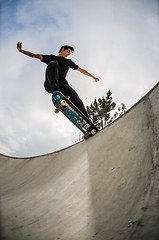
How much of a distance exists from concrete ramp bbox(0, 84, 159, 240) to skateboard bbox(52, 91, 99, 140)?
107 cm

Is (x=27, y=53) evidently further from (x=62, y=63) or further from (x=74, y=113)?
(x=74, y=113)

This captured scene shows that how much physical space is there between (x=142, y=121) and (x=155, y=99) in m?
0.35

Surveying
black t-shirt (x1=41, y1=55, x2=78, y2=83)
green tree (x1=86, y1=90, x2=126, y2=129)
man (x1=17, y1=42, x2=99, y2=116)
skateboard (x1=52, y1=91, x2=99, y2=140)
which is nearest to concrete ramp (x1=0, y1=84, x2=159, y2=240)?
skateboard (x1=52, y1=91, x2=99, y2=140)

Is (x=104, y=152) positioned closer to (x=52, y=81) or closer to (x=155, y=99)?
(x=155, y=99)

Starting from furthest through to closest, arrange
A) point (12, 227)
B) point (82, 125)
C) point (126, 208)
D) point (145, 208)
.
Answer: point (82, 125)
point (12, 227)
point (126, 208)
point (145, 208)

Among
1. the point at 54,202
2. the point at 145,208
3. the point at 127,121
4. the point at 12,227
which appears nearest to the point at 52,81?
the point at 127,121

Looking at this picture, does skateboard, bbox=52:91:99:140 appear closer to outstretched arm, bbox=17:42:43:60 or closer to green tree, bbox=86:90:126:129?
outstretched arm, bbox=17:42:43:60

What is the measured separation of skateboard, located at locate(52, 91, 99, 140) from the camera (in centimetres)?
290

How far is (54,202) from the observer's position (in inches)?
57.0

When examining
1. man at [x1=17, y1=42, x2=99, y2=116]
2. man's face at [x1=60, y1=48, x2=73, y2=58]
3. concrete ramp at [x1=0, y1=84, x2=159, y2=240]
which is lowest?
concrete ramp at [x1=0, y1=84, x2=159, y2=240]

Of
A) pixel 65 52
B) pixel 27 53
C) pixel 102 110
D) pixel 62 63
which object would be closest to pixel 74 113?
pixel 62 63

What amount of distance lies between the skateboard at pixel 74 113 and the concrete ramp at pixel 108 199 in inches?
41.9

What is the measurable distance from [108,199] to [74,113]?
1970mm

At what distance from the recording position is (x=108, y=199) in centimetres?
119
